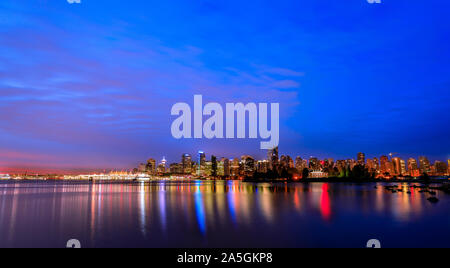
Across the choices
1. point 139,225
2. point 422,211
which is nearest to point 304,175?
point 422,211

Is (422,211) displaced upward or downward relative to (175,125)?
downward

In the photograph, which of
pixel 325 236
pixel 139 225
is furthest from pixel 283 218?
pixel 139 225

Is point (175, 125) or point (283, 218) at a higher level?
point (175, 125)

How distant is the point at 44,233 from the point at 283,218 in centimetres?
2077

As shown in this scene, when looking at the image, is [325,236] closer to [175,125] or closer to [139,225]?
[175,125]

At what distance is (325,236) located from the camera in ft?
70.6
